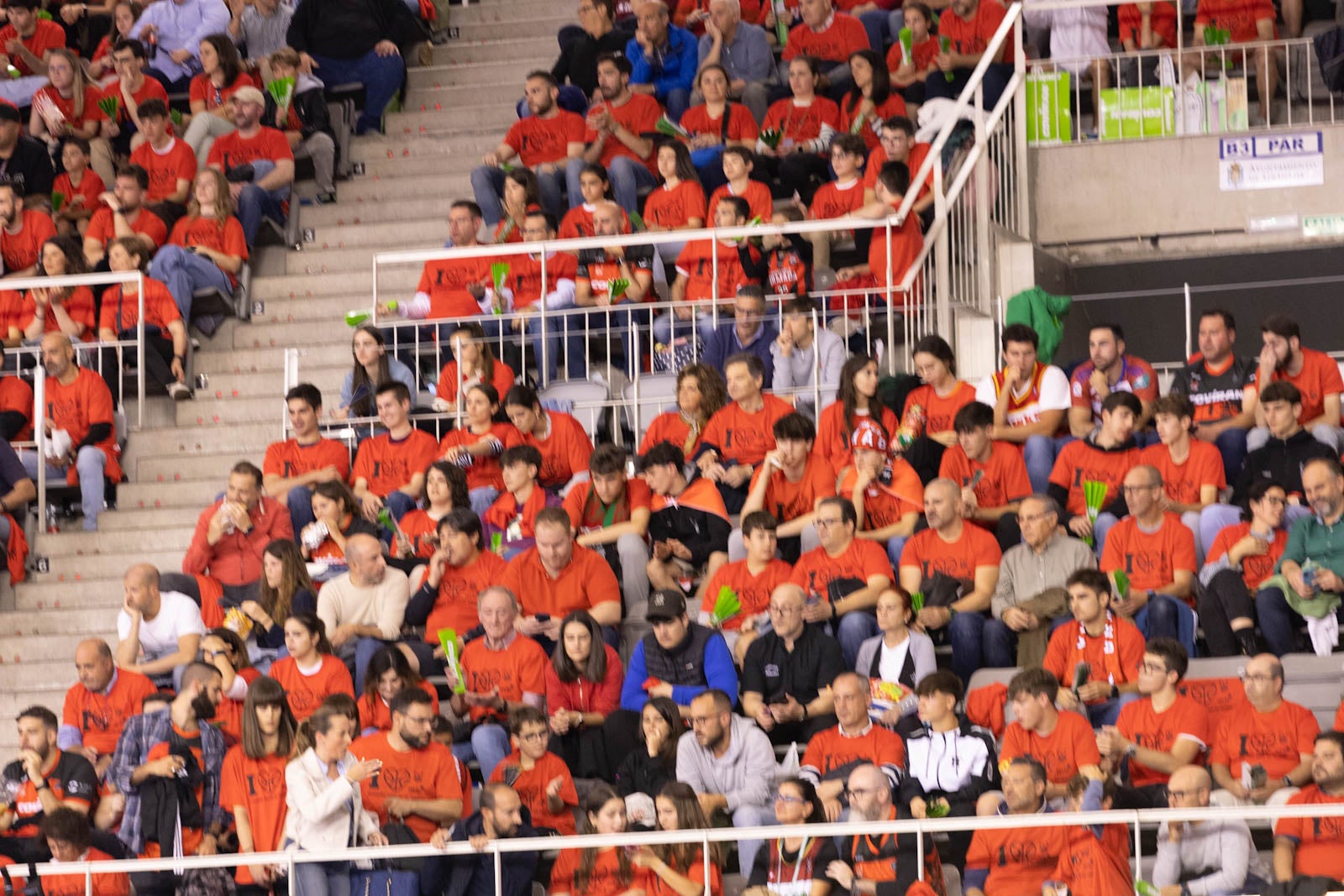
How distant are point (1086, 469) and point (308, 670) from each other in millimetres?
3771

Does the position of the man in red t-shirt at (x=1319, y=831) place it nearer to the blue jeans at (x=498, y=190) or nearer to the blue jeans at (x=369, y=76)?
the blue jeans at (x=498, y=190)

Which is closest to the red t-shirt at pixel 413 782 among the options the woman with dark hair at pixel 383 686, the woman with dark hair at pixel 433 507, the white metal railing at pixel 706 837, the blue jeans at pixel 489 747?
the blue jeans at pixel 489 747

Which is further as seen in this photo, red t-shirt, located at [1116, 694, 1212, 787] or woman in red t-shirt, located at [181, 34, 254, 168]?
woman in red t-shirt, located at [181, 34, 254, 168]

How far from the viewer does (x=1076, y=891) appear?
9.02 meters

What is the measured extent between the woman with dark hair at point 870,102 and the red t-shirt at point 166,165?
410cm

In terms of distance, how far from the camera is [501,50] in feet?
53.2

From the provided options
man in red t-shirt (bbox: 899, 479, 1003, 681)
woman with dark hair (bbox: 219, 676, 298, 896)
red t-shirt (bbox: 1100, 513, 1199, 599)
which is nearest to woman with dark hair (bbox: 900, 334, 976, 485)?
man in red t-shirt (bbox: 899, 479, 1003, 681)

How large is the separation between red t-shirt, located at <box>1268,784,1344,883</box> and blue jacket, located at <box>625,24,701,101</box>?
7.29m

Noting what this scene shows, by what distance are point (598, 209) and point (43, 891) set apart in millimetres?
5170

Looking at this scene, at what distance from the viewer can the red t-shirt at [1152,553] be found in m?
10.6

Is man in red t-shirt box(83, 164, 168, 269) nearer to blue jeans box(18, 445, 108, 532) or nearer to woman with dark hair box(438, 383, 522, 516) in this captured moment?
blue jeans box(18, 445, 108, 532)

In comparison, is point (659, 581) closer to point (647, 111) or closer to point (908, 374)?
point (908, 374)

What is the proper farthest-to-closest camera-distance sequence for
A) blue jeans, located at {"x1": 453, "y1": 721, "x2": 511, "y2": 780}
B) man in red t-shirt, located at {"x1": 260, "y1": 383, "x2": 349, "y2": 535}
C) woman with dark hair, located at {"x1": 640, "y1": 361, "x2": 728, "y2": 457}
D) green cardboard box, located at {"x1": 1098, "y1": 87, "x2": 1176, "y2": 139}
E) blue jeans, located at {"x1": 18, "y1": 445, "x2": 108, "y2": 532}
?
green cardboard box, located at {"x1": 1098, "y1": 87, "x2": 1176, "y2": 139}
blue jeans, located at {"x1": 18, "y1": 445, "x2": 108, "y2": 532}
man in red t-shirt, located at {"x1": 260, "y1": 383, "x2": 349, "y2": 535}
woman with dark hair, located at {"x1": 640, "y1": 361, "x2": 728, "y2": 457}
blue jeans, located at {"x1": 453, "y1": 721, "x2": 511, "y2": 780}

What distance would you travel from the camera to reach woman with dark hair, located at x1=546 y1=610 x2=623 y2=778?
1033 centimetres
